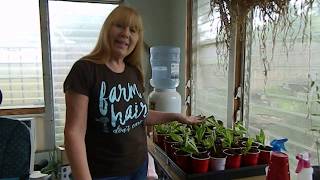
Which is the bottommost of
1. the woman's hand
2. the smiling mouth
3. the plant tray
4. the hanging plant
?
the plant tray

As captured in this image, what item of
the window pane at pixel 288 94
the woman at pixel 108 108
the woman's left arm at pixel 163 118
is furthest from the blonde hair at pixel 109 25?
the window pane at pixel 288 94

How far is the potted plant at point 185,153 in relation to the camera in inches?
56.8

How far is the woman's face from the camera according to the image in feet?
3.76

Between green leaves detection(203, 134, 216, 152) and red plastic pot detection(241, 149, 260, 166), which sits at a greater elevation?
green leaves detection(203, 134, 216, 152)

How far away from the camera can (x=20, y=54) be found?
11.1 feet

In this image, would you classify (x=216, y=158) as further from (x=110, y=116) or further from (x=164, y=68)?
(x=164, y=68)

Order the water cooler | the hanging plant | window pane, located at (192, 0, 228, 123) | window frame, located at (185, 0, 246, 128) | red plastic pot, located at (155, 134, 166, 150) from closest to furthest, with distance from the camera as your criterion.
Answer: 1. the hanging plant
2. red plastic pot, located at (155, 134, 166, 150)
3. window frame, located at (185, 0, 246, 128)
4. window pane, located at (192, 0, 228, 123)
5. the water cooler

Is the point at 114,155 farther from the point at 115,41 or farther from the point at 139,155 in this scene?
the point at 115,41

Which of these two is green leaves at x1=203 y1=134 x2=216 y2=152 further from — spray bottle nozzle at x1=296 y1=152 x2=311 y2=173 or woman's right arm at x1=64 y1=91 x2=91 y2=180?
woman's right arm at x1=64 y1=91 x2=91 y2=180

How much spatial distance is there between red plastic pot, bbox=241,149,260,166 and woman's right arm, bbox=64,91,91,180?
2.82ft

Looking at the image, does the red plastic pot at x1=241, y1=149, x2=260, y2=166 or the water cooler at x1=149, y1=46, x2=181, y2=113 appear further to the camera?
the water cooler at x1=149, y1=46, x2=181, y2=113

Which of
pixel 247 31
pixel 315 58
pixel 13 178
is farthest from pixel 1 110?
pixel 315 58

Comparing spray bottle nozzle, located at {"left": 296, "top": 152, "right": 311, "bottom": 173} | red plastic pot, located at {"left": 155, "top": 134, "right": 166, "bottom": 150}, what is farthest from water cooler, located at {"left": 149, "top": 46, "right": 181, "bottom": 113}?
spray bottle nozzle, located at {"left": 296, "top": 152, "right": 311, "bottom": 173}

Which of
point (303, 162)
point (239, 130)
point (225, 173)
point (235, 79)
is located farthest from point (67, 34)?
point (303, 162)
